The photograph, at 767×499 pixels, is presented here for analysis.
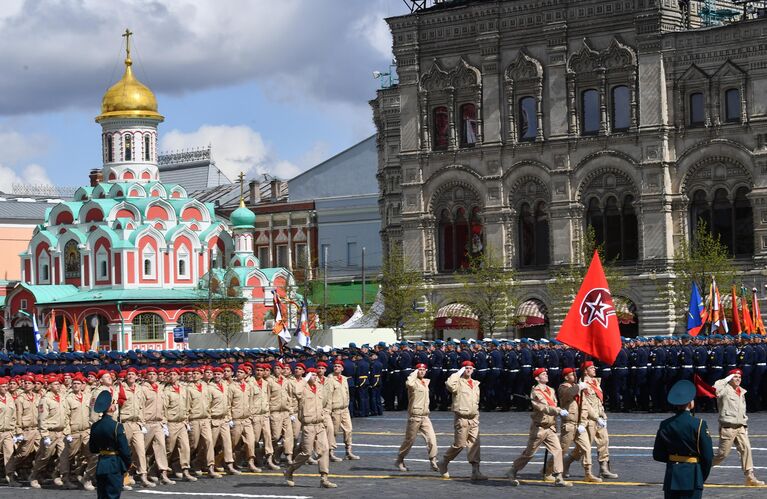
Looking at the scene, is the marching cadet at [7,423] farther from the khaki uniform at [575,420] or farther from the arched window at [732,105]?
the arched window at [732,105]

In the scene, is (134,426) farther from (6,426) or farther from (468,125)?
(468,125)

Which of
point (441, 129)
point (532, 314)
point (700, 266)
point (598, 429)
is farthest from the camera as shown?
point (441, 129)

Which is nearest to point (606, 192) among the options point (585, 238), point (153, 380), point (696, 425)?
point (585, 238)

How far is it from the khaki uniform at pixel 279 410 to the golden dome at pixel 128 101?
64.7 meters

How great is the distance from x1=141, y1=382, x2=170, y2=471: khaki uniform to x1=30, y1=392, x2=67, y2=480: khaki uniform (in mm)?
1376

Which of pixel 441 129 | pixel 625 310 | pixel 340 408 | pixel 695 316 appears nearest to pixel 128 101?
pixel 441 129

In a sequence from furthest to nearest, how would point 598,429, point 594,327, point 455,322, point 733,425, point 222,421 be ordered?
point 455,322
point 222,421
point 594,327
point 598,429
point 733,425

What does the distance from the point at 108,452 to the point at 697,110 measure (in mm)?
39919

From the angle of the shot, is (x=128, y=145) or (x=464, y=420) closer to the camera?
(x=464, y=420)

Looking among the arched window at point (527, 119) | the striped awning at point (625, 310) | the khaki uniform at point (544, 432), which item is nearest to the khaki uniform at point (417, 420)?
Result: the khaki uniform at point (544, 432)

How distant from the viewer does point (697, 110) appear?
179 ft

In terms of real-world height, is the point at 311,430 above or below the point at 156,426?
below

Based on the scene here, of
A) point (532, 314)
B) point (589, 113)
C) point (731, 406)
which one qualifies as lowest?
point (731, 406)

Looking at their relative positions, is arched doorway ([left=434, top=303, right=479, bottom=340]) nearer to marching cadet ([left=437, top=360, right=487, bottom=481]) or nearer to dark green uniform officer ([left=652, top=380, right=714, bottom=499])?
marching cadet ([left=437, top=360, right=487, bottom=481])
